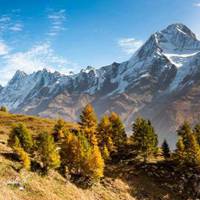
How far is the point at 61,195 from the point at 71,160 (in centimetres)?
1766

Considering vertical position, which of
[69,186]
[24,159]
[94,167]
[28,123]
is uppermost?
[28,123]

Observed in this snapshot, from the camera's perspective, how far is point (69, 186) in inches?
2254

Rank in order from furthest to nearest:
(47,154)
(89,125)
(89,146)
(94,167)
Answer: (89,125) < (89,146) < (94,167) < (47,154)

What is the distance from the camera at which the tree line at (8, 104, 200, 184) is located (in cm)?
6172

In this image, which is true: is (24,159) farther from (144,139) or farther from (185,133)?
(185,133)

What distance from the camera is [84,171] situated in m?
65.8

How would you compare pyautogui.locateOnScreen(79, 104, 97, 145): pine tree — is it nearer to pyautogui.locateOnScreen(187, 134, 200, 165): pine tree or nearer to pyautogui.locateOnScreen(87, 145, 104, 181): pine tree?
pyautogui.locateOnScreen(87, 145, 104, 181): pine tree

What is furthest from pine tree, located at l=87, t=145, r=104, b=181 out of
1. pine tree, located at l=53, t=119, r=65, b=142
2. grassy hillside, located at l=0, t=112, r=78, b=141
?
grassy hillside, located at l=0, t=112, r=78, b=141

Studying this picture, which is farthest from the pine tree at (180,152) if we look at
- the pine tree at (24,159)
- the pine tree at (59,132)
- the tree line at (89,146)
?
the pine tree at (24,159)

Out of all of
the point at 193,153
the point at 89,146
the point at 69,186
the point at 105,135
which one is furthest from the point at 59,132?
the point at 69,186

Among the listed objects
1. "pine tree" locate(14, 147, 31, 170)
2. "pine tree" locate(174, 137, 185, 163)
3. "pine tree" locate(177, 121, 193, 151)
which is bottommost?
"pine tree" locate(174, 137, 185, 163)

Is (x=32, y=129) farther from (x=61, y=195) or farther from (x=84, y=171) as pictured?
(x=61, y=195)

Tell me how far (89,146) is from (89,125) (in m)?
16.2

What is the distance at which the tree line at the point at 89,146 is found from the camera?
202ft
